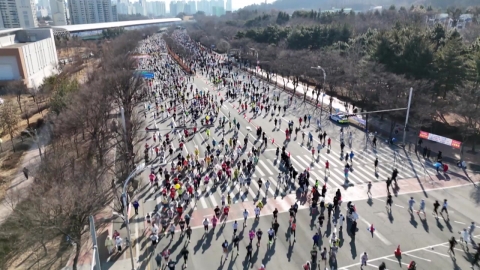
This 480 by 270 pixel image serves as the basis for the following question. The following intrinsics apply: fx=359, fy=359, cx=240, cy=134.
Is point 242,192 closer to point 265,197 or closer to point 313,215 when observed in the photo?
point 265,197

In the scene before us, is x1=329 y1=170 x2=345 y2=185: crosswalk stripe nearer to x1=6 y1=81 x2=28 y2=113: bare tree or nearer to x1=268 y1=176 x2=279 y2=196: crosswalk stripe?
x1=268 y1=176 x2=279 y2=196: crosswalk stripe

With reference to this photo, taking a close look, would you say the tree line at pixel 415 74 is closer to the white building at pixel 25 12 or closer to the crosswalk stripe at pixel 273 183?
the crosswalk stripe at pixel 273 183

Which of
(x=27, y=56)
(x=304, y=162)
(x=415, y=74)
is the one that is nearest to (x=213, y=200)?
(x=304, y=162)

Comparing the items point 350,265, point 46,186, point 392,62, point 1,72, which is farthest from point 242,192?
point 1,72

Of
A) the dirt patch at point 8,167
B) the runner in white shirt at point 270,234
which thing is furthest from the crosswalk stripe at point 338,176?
the dirt patch at point 8,167

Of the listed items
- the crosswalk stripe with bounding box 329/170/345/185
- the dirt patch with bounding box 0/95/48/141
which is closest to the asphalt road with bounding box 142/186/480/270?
the crosswalk stripe with bounding box 329/170/345/185

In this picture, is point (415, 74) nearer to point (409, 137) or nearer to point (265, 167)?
point (409, 137)
